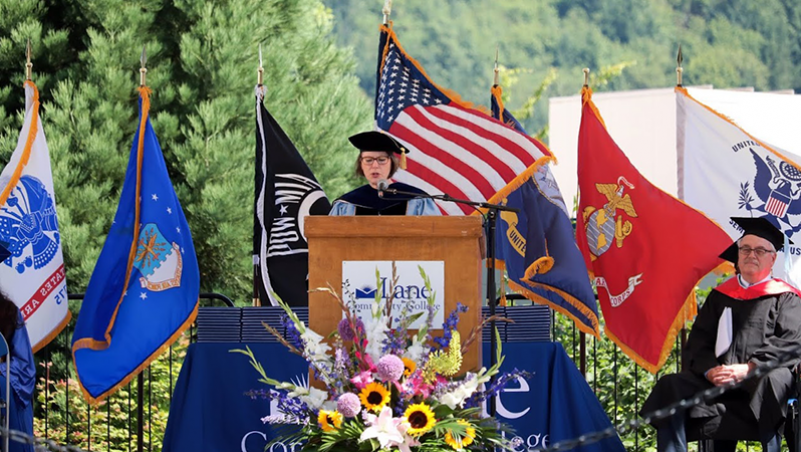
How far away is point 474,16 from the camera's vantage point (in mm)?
73375

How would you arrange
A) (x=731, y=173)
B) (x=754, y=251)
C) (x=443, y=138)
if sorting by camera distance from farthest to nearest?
(x=731, y=173) < (x=443, y=138) < (x=754, y=251)

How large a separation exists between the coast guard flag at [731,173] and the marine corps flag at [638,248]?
0.54 m

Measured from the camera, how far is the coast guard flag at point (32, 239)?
7488 millimetres

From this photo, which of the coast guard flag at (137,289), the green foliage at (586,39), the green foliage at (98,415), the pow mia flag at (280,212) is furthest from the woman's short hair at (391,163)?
the green foliage at (586,39)

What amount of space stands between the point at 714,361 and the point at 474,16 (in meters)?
68.1

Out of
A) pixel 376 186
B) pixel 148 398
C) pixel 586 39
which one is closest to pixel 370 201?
pixel 376 186

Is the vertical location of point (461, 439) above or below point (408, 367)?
below

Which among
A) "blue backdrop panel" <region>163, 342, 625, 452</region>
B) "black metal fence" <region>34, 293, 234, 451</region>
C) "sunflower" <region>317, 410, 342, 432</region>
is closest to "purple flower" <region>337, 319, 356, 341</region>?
"sunflower" <region>317, 410, 342, 432</region>

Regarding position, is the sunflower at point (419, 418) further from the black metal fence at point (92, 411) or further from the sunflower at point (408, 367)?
the black metal fence at point (92, 411)

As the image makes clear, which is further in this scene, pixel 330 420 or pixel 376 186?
pixel 376 186

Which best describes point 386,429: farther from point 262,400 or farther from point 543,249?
point 543,249

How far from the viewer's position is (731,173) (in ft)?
26.7

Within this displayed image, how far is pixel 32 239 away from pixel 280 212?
1.54 metres

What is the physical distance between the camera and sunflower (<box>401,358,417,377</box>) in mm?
4697
